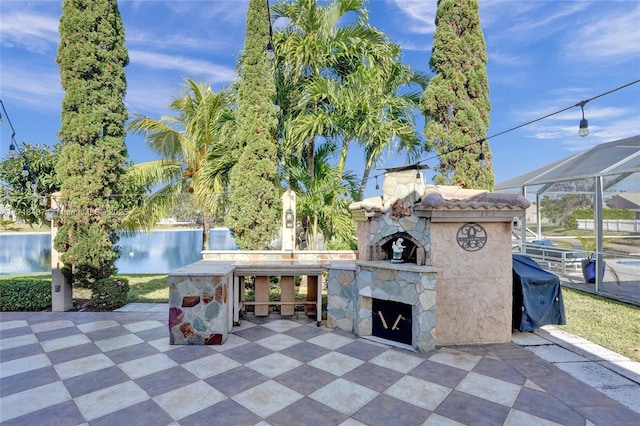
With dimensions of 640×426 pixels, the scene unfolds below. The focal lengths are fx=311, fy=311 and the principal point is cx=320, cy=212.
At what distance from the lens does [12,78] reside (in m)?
7.61

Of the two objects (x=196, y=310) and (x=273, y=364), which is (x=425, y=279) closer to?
(x=273, y=364)

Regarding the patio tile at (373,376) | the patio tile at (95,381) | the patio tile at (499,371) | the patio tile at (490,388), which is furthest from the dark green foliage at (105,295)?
the patio tile at (499,371)

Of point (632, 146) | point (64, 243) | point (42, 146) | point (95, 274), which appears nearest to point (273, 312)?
point (95, 274)

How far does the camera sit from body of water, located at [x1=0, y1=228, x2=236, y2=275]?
17125mm

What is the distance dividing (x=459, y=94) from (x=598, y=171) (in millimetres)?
4215

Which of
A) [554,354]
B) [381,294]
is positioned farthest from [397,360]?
[554,354]

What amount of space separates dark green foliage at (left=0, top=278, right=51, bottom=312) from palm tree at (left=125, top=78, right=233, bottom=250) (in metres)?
2.71

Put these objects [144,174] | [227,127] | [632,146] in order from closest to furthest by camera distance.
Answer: [632,146] < [227,127] < [144,174]

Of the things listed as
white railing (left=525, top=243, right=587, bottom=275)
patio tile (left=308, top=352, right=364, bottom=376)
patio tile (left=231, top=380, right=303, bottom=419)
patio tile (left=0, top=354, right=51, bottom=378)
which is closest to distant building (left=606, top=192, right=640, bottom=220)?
white railing (left=525, top=243, right=587, bottom=275)

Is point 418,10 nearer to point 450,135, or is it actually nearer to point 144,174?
point 450,135

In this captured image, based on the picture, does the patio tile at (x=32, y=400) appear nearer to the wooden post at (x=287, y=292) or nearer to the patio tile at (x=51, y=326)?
the patio tile at (x=51, y=326)

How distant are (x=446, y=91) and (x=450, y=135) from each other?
135 centimetres

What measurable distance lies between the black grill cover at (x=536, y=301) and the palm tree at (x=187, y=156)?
7885mm

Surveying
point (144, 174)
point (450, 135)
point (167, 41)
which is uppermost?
point (167, 41)
